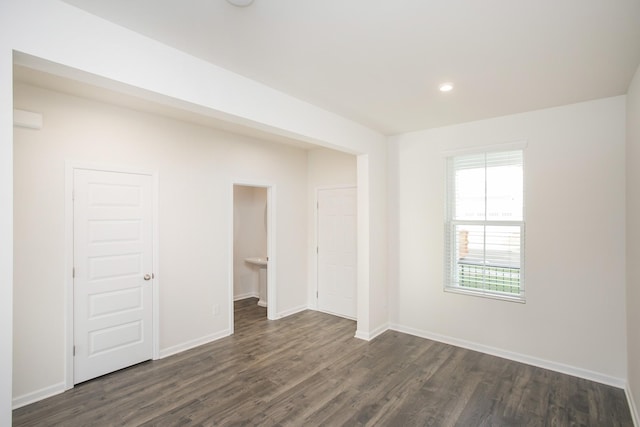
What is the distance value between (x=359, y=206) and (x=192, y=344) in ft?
8.73

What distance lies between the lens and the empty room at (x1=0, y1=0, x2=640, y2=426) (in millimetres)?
1942

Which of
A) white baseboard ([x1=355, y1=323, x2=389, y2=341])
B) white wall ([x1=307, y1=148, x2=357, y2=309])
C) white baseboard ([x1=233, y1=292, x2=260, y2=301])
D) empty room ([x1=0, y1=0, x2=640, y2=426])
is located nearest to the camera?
empty room ([x1=0, y1=0, x2=640, y2=426])

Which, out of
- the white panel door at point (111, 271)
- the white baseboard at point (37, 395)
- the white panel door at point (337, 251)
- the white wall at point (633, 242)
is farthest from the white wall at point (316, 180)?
the white baseboard at point (37, 395)

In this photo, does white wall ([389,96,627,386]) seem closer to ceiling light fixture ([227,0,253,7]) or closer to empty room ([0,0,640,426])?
empty room ([0,0,640,426])

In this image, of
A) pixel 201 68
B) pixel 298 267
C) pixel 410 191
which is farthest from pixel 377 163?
pixel 201 68

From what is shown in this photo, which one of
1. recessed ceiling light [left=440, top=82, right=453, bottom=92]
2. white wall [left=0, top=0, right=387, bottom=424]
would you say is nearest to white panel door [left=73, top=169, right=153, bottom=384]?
white wall [left=0, top=0, right=387, bottom=424]

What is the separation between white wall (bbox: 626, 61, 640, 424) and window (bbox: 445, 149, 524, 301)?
873 mm

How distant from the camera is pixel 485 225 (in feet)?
12.6

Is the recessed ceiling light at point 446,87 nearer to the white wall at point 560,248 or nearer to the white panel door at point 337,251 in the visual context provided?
the white wall at point 560,248

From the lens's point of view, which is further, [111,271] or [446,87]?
[111,271]

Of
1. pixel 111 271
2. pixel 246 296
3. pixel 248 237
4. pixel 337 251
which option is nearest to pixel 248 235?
pixel 248 237

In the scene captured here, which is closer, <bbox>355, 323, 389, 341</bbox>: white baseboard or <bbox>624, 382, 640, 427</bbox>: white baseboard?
<bbox>624, 382, 640, 427</bbox>: white baseboard

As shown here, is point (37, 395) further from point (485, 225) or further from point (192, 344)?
point (485, 225)

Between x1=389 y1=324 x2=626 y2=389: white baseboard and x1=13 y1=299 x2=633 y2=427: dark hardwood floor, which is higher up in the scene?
x1=389 y1=324 x2=626 y2=389: white baseboard
